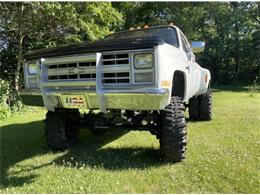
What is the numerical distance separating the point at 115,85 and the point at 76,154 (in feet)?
5.39

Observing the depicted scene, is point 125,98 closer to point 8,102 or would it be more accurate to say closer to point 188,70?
point 188,70

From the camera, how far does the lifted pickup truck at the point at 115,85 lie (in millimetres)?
3760

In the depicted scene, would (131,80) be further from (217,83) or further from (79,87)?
(217,83)

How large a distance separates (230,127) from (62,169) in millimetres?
3816

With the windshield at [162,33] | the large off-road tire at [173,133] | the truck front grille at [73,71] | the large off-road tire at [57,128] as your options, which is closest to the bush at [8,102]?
the large off-road tire at [57,128]

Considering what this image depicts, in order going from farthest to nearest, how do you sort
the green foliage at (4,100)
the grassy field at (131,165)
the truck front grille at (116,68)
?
the green foliage at (4,100) → the truck front grille at (116,68) → the grassy field at (131,165)

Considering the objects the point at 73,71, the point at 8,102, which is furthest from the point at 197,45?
the point at 8,102

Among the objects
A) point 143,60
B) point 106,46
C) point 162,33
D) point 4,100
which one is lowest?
point 4,100

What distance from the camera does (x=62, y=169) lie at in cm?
426

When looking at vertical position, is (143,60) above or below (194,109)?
above

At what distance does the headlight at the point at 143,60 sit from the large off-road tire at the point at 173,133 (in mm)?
791

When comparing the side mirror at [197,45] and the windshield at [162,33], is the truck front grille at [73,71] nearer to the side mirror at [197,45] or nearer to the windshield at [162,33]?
the windshield at [162,33]

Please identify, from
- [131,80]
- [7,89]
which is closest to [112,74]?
[131,80]

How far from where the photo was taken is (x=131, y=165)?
4355 mm
